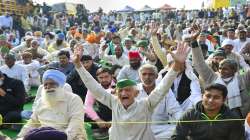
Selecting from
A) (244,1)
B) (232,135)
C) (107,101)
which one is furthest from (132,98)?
(244,1)

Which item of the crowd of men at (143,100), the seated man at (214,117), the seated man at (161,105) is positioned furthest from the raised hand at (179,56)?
the seated man at (161,105)

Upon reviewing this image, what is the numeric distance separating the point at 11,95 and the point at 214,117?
426cm

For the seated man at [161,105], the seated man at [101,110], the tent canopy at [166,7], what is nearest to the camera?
the seated man at [161,105]

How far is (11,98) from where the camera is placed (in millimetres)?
7773

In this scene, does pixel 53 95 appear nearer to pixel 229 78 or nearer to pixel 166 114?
pixel 166 114

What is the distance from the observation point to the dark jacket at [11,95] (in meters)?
7.79

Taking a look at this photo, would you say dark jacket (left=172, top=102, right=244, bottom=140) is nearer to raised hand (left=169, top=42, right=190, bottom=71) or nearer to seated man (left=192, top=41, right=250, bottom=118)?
raised hand (left=169, top=42, right=190, bottom=71)

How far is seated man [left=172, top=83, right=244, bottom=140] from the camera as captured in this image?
4566mm

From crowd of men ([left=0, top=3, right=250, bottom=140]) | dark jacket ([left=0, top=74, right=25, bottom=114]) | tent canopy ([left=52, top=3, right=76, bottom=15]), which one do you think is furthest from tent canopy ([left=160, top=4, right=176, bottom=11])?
dark jacket ([left=0, top=74, right=25, bottom=114])

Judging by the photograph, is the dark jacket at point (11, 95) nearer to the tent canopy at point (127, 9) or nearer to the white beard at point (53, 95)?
the white beard at point (53, 95)

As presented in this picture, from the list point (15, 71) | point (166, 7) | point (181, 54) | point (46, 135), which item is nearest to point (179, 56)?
point (181, 54)

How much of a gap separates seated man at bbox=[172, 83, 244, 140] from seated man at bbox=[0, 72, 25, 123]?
13.0ft

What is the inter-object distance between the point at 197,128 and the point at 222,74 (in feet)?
5.99

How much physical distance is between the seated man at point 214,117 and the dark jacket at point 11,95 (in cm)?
397
